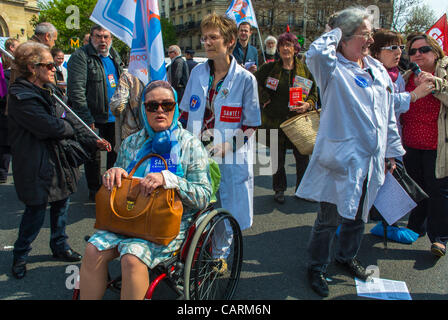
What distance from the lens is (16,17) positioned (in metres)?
37.5

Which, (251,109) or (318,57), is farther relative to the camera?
(251,109)

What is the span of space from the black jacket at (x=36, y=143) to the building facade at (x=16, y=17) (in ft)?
131

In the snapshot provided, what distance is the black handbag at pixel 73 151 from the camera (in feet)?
9.60

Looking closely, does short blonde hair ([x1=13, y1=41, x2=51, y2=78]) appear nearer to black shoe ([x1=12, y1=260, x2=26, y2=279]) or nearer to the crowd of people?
the crowd of people

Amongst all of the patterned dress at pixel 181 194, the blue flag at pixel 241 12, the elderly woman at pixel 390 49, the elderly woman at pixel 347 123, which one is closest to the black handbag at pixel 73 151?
the patterned dress at pixel 181 194

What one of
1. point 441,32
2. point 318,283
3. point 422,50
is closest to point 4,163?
point 318,283

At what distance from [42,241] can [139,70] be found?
1960mm

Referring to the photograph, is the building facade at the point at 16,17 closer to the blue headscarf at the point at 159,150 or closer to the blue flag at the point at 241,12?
the blue flag at the point at 241,12

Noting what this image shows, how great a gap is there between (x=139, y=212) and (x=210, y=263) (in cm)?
73

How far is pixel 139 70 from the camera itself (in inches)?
130

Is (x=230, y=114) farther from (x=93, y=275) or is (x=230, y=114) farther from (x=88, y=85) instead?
(x=88, y=85)

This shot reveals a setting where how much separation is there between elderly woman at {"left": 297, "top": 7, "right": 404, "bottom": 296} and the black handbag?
185cm
